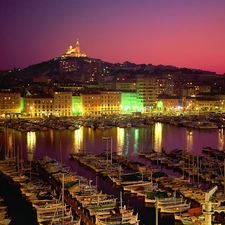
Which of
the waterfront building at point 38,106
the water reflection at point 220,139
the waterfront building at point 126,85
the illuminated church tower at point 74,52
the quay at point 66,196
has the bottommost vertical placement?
the quay at point 66,196

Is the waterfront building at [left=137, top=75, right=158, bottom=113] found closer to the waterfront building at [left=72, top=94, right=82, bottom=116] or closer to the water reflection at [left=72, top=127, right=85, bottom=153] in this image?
the waterfront building at [left=72, top=94, right=82, bottom=116]

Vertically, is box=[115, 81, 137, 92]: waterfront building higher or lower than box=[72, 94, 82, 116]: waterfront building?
higher

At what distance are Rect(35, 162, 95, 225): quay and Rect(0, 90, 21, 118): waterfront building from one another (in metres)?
23.5

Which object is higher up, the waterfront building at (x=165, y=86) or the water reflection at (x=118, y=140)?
the waterfront building at (x=165, y=86)

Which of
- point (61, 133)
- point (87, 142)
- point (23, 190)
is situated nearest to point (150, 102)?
point (61, 133)

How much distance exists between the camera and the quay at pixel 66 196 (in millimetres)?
9948

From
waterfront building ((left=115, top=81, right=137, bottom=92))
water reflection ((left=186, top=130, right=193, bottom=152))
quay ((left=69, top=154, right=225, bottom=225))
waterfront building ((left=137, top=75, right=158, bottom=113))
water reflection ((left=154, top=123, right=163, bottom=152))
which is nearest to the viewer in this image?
quay ((left=69, top=154, right=225, bottom=225))

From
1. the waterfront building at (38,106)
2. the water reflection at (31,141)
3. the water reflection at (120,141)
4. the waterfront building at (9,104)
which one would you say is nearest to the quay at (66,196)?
the water reflection at (31,141)

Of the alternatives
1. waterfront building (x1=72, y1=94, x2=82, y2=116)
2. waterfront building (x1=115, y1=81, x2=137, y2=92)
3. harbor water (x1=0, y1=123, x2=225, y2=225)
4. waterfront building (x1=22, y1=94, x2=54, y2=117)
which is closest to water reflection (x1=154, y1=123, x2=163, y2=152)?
harbor water (x1=0, y1=123, x2=225, y2=225)

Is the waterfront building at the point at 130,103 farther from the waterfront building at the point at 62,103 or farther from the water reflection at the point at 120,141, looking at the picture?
the water reflection at the point at 120,141

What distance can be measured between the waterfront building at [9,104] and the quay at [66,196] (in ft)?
77.1

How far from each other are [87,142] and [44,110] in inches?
630

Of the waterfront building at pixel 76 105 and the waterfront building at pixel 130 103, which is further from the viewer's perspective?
the waterfront building at pixel 130 103

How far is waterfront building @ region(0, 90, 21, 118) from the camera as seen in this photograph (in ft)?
128
